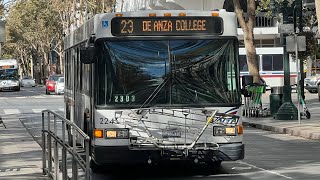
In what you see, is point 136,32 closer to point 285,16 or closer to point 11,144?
point 11,144

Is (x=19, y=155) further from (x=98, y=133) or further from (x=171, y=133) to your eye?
(x=171, y=133)

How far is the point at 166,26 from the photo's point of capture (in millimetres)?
12836

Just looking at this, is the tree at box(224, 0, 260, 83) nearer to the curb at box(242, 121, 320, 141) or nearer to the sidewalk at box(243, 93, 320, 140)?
the sidewalk at box(243, 93, 320, 140)

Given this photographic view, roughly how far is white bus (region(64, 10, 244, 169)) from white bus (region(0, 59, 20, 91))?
66027 millimetres

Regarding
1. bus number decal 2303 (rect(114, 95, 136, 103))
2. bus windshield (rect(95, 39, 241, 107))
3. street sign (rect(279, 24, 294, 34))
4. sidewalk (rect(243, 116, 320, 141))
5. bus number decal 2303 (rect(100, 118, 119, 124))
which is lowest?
sidewalk (rect(243, 116, 320, 141))

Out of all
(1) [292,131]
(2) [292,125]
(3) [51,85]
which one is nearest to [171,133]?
(1) [292,131]

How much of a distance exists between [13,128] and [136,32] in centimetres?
1473

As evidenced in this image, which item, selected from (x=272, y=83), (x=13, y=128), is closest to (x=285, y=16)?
(x=13, y=128)

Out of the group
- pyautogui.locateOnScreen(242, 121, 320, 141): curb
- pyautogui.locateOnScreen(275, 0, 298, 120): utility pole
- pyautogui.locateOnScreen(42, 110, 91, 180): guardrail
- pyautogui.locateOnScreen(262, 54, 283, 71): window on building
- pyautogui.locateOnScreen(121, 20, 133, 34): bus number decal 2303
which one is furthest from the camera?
pyautogui.locateOnScreen(262, 54, 283, 71): window on building

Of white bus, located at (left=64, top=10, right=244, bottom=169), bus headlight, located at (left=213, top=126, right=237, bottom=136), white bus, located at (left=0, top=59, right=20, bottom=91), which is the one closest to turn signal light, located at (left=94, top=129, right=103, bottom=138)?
white bus, located at (left=64, top=10, right=244, bottom=169)

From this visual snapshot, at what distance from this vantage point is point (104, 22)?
12.7 m

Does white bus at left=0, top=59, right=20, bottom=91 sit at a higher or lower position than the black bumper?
higher

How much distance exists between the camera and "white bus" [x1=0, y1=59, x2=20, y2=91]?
7769cm

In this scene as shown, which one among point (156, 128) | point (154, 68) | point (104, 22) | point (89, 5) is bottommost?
point (156, 128)
